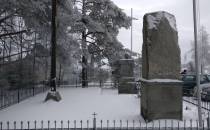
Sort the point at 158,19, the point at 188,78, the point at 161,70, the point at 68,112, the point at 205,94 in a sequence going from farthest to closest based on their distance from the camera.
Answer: the point at 188,78 → the point at 205,94 → the point at 68,112 → the point at 158,19 → the point at 161,70

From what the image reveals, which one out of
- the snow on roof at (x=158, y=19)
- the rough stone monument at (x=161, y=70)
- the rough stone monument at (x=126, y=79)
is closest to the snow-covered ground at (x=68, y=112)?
the rough stone monument at (x=161, y=70)

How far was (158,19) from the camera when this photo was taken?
11422 mm

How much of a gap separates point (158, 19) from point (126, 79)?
12688mm

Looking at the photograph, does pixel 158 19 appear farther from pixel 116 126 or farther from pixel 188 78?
pixel 188 78

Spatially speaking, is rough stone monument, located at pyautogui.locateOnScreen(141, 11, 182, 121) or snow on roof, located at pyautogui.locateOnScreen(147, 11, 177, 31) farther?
snow on roof, located at pyautogui.locateOnScreen(147, 11, 177, 31)

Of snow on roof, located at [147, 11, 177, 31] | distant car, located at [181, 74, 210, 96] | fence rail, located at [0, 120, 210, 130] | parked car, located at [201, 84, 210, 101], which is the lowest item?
fence rail, located at [0, 120, 210, 130]

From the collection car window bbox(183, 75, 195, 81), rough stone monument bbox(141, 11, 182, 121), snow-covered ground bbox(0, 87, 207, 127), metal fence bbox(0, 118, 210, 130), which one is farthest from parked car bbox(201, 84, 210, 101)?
metal fence bbox(0, 118, 210, 130)

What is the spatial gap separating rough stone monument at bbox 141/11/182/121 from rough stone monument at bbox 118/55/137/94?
11960mm

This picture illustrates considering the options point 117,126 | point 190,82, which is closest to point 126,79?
point 190,82

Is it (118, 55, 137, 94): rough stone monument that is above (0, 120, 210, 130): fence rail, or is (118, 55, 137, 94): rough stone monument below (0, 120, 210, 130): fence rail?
above

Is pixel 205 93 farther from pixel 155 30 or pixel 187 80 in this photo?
pixel 155 30

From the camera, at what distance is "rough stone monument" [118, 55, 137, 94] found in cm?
2353

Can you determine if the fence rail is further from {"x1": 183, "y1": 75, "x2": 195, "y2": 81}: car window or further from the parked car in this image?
{"x1": 183, "y1": 75, "x2": 195, "y2": 81}: car window

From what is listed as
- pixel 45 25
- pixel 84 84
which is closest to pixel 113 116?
pixel 45 25
